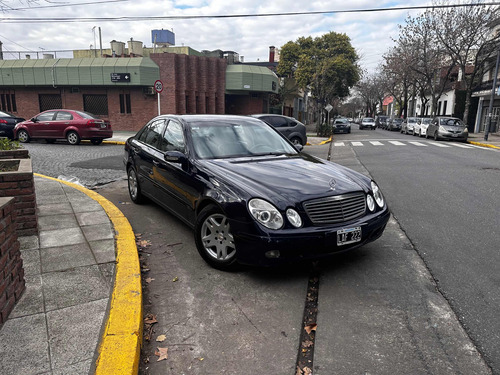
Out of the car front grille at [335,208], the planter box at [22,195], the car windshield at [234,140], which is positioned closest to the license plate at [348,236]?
the car front grille at [335,208]

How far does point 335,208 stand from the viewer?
145 inches

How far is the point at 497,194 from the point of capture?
7301 mm

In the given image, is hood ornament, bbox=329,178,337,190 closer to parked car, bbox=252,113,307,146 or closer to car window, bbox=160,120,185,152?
car window, bbox=160,120,185,152

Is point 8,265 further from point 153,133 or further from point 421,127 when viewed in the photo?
point 421,127

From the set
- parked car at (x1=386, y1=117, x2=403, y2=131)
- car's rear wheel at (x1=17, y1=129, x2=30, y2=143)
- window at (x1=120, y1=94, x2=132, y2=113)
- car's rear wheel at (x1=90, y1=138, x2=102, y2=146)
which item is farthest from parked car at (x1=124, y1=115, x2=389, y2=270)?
parked car at (x1=386, y1=117, x2=403, y2=131)

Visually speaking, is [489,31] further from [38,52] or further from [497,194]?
[38,52]

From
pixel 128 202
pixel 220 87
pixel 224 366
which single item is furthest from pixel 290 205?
pixel 220 87

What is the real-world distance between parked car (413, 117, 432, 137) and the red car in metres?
21.2

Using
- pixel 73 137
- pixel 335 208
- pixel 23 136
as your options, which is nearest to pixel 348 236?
pixel 335 208

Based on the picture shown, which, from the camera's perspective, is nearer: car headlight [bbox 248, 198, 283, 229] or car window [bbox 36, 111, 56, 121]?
car headlight [bbox 248, 198, 283, 229]

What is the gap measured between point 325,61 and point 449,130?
16.8 metres

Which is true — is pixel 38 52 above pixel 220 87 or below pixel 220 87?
above

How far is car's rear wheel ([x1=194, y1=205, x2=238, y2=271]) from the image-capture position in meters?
3.75

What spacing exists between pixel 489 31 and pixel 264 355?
3331 centimetres
